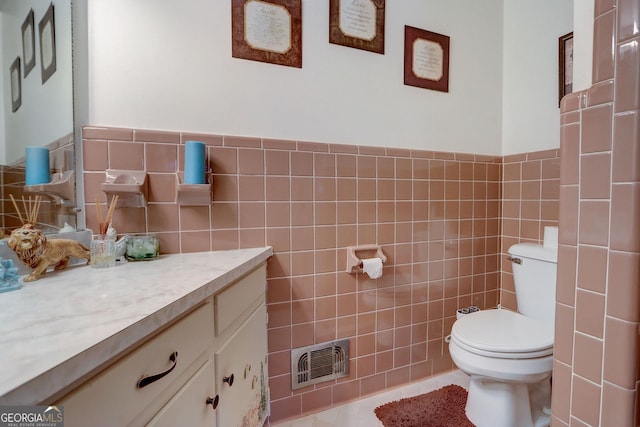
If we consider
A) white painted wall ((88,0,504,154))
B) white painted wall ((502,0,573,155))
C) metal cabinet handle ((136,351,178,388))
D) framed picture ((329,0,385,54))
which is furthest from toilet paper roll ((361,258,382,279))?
white painted wall ((502,0,573,155))

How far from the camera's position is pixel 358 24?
143 cm

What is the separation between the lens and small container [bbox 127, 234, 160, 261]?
1.04 metres

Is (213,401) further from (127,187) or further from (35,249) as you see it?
(127,187)

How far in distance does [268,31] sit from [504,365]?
174cm

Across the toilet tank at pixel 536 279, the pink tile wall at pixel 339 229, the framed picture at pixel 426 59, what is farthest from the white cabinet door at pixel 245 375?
the framed picture at pixel 426 59

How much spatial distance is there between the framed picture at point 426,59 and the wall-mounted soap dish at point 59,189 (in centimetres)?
162

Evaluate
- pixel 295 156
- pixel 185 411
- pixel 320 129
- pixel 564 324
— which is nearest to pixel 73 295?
pixel 185 411

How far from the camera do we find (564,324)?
2.61ft

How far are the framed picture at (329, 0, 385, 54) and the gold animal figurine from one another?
1395 millimetres

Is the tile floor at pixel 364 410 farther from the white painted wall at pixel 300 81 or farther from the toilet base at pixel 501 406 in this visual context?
the white painted wall at pixel 300 81

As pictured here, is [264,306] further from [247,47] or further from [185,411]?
[247,47]

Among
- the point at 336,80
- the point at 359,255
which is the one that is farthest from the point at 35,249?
the point at 336,80

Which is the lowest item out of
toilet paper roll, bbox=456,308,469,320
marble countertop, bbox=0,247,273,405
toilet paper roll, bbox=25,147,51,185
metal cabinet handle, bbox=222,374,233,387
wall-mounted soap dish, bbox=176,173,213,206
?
toilet paper roll, bbox=456,308,469,320

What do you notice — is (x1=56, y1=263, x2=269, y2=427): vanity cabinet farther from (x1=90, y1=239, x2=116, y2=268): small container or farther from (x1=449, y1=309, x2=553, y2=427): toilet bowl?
(x1=449, y1=309, x2=553, y2=427): toilet bowl
